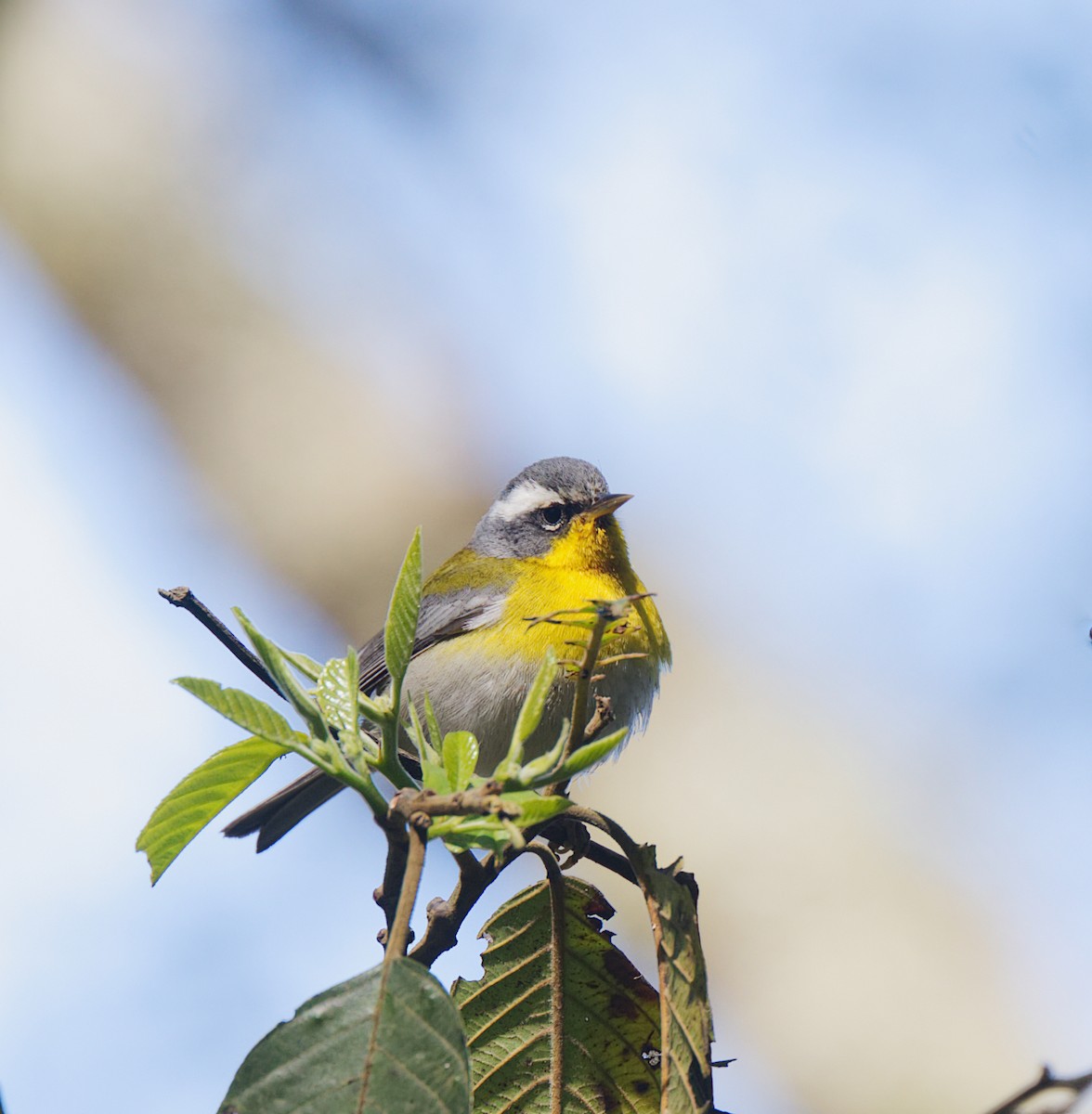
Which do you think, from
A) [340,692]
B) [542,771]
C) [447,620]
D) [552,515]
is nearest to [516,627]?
[447,620]

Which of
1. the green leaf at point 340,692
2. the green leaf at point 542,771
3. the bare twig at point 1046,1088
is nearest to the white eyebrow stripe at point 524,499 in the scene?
the green leaf at point 340,692

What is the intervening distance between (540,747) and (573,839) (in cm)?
130

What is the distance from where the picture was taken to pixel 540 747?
10.5 ft

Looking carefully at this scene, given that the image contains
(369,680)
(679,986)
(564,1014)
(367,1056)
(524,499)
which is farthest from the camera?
(524,499)

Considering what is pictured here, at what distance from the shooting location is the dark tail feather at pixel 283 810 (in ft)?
11.4

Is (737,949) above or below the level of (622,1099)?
above

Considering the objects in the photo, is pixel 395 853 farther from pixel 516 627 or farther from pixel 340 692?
pixel 516 627

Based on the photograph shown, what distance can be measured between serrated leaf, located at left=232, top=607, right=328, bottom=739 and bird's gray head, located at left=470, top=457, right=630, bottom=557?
2652mm

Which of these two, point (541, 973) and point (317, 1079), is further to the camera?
point (541, 973)

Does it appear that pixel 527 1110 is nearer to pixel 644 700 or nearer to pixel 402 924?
pixel 402 924

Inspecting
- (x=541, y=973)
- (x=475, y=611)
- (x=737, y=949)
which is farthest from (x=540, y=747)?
(x=737, y=949)

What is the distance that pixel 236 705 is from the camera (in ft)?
3.22

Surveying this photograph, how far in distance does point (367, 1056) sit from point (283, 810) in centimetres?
263

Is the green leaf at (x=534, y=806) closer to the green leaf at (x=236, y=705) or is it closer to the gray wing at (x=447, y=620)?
the green leaf at (x=236, y=705)
